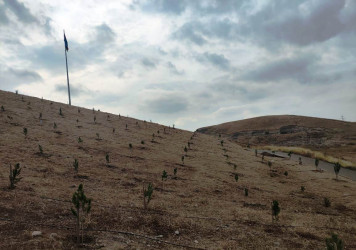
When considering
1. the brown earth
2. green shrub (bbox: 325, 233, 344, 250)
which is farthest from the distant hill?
green shrub (bbox: 325, 233, 344, 250)

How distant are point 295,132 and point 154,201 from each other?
67577mm

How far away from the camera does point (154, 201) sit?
35.5ft

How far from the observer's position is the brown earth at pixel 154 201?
7.30m

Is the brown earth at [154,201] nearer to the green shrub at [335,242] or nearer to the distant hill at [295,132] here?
the green shrub at [335,242]

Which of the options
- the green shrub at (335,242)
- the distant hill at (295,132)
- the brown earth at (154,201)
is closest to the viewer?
the green shrub at (335,242)

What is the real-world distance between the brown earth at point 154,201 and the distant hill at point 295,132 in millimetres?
39864

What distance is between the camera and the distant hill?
2313 inches

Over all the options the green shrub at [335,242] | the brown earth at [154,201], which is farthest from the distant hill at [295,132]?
the green shrub at [335,242]

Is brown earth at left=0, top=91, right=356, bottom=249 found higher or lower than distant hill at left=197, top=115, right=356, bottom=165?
lower

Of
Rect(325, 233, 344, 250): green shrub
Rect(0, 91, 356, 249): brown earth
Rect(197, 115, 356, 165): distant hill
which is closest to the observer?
Rect(325, 233, 344, 250): green shrub

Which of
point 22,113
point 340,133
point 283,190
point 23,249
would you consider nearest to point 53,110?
point 22,113

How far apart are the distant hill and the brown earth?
131ft

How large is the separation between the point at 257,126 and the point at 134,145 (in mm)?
64392

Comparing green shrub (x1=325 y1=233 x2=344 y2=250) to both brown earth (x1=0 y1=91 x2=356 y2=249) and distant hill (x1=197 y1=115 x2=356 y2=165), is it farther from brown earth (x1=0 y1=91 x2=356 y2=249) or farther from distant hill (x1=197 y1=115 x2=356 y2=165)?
distant hill (x1=197 y1=115 x2=356 y2=165)
